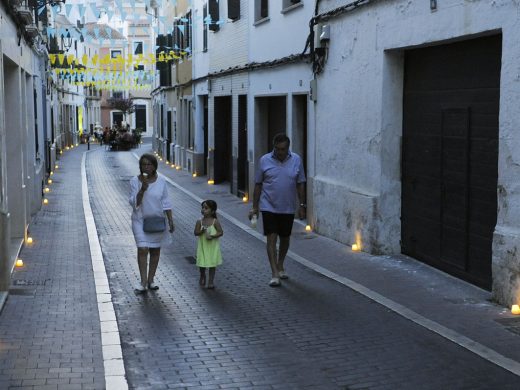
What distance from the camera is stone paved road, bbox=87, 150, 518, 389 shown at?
6398mm

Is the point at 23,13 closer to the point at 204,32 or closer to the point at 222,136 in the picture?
the point at 222,136

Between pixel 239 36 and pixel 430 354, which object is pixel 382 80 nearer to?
pixel 430 354

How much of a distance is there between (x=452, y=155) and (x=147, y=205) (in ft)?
12.4

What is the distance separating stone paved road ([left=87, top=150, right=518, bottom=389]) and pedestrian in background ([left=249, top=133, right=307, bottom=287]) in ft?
1.68

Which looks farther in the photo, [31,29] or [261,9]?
[261,9]

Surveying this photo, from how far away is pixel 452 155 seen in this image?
10.2 metres

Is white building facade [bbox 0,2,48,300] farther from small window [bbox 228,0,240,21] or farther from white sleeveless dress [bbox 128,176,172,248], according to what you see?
small window [bbox 228,0,240,21]

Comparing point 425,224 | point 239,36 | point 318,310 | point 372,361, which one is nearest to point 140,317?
point 318,310

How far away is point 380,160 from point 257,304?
3649 millimetres

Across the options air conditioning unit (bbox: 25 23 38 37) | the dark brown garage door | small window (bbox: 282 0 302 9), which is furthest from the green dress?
small window (bbox: 282 0 302 9)

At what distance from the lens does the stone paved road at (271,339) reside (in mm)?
6398

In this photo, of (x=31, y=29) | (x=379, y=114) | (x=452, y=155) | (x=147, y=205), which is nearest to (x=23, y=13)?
(x=31, y=29)

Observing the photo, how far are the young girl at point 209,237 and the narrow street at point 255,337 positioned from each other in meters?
0.32

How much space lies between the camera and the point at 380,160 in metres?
11.7
